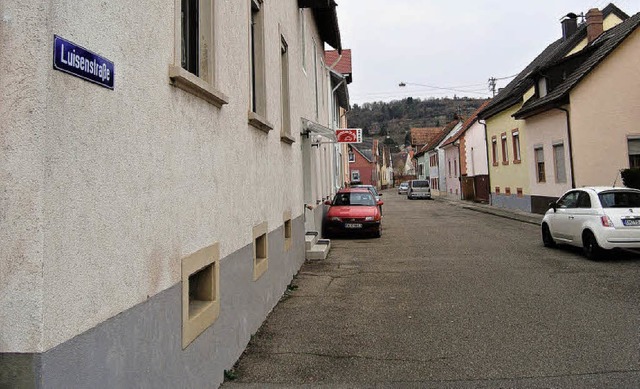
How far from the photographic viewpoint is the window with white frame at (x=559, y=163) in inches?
740

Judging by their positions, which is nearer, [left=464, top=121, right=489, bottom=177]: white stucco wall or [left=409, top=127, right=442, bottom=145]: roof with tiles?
[left=464, top=121, right=489, bottom=177]: white stucco wall

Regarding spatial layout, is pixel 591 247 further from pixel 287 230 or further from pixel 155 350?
pixel 155 350

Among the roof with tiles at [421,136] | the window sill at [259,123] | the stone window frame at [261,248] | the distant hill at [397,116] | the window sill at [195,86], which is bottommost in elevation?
the stone window frame at [261,248]

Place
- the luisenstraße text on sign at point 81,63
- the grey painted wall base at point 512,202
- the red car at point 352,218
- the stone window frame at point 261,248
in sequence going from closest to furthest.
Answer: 1. the luisenstraße text on sign at point 81,63
2. the stone window frame at point 261,248
3. the red car at point 352,218
4. the grey painted wall base at point 512,202

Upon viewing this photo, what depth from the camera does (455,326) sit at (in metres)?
5.79

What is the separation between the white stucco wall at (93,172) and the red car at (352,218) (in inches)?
443

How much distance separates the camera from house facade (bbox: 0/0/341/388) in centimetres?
197

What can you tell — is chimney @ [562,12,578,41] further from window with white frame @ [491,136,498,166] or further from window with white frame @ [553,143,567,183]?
window with white frame @ [553,143,567,183]

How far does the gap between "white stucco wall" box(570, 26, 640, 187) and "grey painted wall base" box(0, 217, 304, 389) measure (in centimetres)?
1584

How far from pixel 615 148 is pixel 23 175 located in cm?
1922

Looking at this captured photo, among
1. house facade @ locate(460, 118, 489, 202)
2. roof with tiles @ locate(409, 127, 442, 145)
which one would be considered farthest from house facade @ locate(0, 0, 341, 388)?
roof with tiles @ locate(409, 127, 442, 145)

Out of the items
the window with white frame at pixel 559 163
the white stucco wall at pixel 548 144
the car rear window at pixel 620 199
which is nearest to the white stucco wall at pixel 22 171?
the car rear window at pixel 620 199

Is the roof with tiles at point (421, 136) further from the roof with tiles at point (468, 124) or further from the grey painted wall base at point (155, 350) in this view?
the grey painted wall base at point (155, 350)

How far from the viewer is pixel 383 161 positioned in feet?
317
